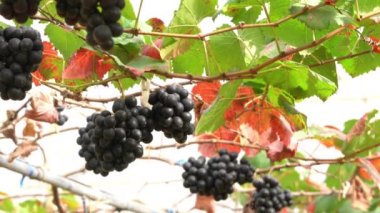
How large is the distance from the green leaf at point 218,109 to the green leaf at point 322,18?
23cm

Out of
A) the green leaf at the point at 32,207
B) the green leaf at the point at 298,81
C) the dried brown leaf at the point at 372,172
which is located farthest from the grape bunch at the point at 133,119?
the green leaf at the point at 32,207

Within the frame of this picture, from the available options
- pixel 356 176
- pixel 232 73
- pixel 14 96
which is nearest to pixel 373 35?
pixel 232 73

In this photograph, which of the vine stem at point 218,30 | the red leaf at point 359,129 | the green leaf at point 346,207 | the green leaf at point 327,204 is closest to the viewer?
the vine stem at point 218,30

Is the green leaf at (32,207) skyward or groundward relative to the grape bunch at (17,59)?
skyward

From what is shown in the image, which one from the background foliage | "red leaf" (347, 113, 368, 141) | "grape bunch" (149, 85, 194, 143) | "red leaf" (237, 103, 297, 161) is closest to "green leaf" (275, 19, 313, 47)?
the background foliage

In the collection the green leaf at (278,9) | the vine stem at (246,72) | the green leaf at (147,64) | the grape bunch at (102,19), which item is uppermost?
the green leaf at (278,9)

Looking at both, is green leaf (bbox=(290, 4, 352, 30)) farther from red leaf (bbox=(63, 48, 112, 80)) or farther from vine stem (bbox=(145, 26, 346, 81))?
red leaf (bbox=(63, 48, 112, 80))

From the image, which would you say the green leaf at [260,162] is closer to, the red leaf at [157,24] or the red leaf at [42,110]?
the red leaf at [42,110]

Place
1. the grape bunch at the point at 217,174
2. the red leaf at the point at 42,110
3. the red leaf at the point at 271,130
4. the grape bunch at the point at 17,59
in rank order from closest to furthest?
the grape bunch at the point at 17,59 < the red leaf at the point at 42,110 < the red leaf at the point at 271,130 < the grape bunch at the point at 217,174

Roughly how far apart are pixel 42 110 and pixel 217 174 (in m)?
0.64

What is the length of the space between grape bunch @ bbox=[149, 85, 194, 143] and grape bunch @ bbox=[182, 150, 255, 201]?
0.81m

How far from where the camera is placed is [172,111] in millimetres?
1199

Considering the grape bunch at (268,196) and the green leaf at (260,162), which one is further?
the green leaf at (260,162)

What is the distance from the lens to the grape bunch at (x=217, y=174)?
80.3 inches
